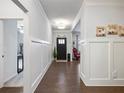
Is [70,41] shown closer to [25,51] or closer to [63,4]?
[63,4]

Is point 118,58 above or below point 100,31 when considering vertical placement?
below

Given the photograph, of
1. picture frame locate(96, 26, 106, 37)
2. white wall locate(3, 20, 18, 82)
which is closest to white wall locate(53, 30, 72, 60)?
white wall locate(3, 20, 18, 82)

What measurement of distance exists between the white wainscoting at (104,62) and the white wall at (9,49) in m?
2.66

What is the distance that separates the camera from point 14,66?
6.18 meters

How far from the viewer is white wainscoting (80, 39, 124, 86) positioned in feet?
16.0

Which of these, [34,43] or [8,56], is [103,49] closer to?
[34,43]

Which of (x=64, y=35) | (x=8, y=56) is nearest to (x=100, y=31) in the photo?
(x=8, y=56)

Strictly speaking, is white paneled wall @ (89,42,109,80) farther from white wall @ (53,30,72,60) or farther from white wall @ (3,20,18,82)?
white wall @ (53,30,72,60)

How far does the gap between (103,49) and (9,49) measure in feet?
10.6

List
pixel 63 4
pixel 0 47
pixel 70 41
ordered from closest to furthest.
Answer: pixel 0 47, pixel 63 4, pixel 70 41

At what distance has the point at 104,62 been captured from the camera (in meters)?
4.89

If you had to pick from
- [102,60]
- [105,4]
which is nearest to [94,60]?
[102,60]

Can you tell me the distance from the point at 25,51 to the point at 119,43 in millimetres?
2917

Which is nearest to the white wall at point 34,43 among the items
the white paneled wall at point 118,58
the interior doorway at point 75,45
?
the white paneled wall at point 118,58
